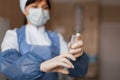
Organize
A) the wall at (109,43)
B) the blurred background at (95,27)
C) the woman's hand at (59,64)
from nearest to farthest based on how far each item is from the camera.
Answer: the woman's hand at (59,64) < the blurred background at (95,27) < the wall at (109,43)

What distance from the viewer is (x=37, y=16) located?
922 mm

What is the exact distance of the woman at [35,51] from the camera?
793 mm

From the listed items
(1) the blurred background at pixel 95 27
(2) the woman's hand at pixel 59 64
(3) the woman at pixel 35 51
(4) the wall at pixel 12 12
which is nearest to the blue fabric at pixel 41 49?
(3) the woman at pixel 35 51

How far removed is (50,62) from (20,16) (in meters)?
0.52

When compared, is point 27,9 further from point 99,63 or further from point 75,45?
point 99,63

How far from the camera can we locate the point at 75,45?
0.82m

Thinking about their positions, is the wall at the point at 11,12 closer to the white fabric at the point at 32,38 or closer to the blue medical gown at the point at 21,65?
the white fabric at the point at 32,38

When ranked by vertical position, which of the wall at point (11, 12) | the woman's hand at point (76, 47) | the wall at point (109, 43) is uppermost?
the wall at point (11, 12)

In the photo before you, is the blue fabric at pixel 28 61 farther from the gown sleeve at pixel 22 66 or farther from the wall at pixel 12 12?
the wall at pixel 12 12

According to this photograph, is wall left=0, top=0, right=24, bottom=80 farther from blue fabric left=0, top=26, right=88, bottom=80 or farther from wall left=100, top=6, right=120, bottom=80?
wall left=100, top=6, right=120, bottom=80

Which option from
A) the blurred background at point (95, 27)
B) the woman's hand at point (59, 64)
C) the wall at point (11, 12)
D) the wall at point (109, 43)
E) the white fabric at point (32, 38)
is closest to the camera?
the woman's hand at point (59, 64)

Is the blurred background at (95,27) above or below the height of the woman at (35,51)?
below

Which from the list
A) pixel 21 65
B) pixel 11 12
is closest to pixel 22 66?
pixel 21 65

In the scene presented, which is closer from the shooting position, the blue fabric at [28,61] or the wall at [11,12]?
the blue fabric at [28,61]
